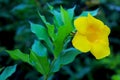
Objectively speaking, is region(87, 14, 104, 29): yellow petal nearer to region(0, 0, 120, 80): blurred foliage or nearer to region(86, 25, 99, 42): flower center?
region(86, 25, 99, 42): flower center

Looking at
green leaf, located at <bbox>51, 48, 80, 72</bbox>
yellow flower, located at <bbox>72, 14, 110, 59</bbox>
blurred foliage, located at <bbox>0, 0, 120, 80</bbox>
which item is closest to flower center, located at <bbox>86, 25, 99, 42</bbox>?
yellow flower, located at <bbox>72, 14, 110, 59</bbox>

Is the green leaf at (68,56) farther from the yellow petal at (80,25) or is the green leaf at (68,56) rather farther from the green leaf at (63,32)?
the yellow petal at (80,25)

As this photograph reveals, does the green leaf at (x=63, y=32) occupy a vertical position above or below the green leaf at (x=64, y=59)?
above

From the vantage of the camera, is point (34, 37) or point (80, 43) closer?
point (80, 43)

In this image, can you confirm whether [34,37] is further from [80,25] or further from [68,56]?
[80,25]

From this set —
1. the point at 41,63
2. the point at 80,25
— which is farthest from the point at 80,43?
the point at 41,63

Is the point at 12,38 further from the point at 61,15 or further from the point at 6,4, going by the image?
the point at 61,15

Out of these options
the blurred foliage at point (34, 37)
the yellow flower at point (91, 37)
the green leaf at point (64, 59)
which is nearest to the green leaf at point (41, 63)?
the green leaf at point (64, 59)
